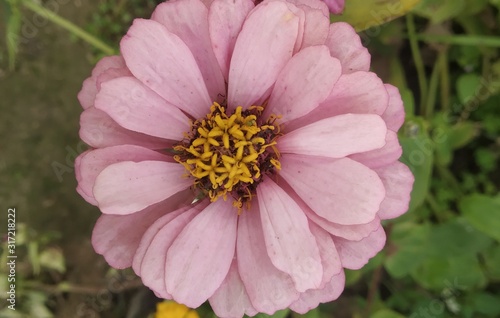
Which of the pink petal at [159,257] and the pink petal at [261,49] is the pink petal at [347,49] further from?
the pink petal at [159,257]

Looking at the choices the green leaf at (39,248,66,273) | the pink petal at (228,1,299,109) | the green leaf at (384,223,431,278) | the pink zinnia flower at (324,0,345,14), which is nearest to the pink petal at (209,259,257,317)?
the pink petal at (228,1,299,109)

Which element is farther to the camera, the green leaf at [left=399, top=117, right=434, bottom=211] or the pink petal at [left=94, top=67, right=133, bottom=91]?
the green leaf at [left=399, top=117, right=434, bottom=211]

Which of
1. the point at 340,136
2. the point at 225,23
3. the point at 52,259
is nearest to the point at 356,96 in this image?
the point at 340,136

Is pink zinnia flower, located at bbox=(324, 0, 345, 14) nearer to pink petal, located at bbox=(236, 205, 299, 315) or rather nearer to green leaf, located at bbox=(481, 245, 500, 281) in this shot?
pink petal, located at bbox=(236, 205, 299, 315)

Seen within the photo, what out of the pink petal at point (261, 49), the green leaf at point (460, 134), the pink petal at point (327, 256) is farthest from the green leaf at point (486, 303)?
the pink petal at point (261, 49)

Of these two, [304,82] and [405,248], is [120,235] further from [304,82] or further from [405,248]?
[405,248]

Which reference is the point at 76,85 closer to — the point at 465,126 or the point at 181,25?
the point at 181,25
